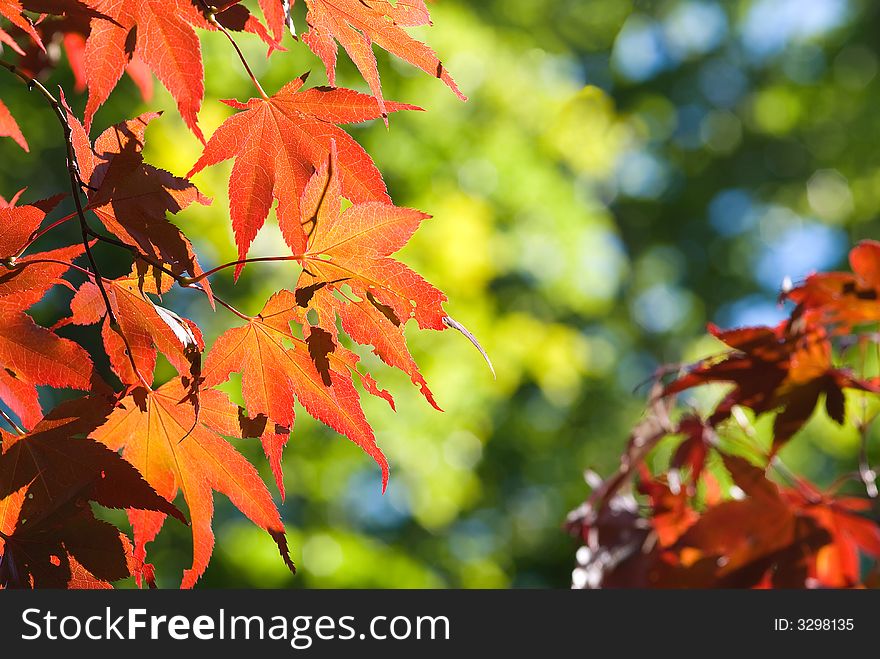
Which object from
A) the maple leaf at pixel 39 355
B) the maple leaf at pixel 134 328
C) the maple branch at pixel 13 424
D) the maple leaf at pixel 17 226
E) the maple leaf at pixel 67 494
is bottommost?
the maple leaf at pixel 67 494

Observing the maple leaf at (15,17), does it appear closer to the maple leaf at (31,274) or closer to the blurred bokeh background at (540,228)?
the maple leaf at (31,274)

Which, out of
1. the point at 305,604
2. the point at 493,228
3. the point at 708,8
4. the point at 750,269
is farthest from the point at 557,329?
the point at 305,604

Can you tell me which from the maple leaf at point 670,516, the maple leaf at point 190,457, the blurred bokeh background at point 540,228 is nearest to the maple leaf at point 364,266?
the maple leaf at point 190,457

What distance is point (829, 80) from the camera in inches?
310

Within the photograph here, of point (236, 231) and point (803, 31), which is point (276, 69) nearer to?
point (236, 231)

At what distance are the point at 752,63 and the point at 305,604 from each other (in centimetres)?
872

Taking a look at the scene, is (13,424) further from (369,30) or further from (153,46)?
(369,30)

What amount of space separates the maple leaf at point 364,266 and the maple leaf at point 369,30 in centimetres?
11

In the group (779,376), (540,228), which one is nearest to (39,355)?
(779,376)

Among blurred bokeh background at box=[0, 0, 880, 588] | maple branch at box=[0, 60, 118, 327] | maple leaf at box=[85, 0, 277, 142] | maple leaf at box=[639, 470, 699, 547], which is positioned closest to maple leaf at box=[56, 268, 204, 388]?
maple branch at box=[0, 60, 118, 327]

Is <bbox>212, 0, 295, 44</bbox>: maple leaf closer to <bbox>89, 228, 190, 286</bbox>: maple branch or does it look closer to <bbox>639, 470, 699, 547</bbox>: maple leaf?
<bbox>89, 228, 190, 286</bbox>: maple branch

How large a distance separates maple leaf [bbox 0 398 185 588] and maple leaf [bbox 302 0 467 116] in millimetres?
336

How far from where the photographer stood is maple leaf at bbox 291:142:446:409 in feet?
2.18

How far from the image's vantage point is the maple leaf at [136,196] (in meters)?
0.63
